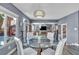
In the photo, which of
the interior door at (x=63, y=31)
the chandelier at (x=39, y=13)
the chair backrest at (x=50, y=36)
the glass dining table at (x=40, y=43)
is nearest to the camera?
the chandelier at (x=39, y=13)

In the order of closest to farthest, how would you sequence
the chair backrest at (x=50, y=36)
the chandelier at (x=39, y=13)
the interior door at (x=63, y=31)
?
1. the chandelier at (x=39, y=13)
2. the interior door at (x=63, y=31)
3. the chair backrest at (x=50, y=36)

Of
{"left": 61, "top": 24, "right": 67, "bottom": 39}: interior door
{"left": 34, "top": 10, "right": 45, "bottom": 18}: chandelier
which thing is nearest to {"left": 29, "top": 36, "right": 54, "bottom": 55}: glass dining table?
{"left": 61, "top": 24, "right": 67, "bottom": 39}: interior door

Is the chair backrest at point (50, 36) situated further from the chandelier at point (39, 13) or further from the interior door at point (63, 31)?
the chandelier at point (39, 13)

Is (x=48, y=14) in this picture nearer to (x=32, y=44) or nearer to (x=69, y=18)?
(x=69, y=18)

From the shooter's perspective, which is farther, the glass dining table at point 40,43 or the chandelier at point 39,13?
the glass dining table at point 40,43

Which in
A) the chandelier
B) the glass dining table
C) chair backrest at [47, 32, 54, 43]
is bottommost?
the glass dining table

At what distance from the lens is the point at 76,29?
3.59 meters

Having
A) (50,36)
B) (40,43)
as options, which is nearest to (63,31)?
(50,36)

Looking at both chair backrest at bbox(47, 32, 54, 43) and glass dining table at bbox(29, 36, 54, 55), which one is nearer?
chair backrest at bbox(47, 32, 54, 43)

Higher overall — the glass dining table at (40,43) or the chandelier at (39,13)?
the chandelier at (39,13)

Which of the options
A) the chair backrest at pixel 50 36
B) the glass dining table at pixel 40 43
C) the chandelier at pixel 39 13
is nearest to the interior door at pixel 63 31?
the chair backrest at pixel 50 36

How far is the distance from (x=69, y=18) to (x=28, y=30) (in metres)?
1.04

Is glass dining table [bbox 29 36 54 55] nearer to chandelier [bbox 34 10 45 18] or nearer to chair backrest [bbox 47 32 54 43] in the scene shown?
chair backrest [bbox 47 32 54 43]

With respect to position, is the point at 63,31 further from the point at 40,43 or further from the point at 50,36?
the point at 40,43
